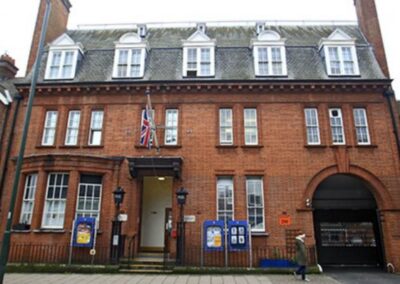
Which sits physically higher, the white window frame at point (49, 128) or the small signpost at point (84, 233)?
the white window frame at point (49, 128)

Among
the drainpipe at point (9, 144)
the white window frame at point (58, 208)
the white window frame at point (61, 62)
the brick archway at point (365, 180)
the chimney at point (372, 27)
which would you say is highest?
the chimney at point (372, 27)

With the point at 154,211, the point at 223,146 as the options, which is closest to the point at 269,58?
the point at 223,146

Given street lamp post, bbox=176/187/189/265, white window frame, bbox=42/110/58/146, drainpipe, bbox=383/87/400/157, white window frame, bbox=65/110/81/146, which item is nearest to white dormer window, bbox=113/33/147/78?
white window frame, bbox=65/110/81/146

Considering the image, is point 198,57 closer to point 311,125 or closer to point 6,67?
point 311,125

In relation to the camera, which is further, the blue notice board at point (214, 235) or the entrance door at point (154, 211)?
the entrance door at point (154, 211)

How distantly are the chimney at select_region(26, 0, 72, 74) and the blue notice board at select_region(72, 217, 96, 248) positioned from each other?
987 centimetres

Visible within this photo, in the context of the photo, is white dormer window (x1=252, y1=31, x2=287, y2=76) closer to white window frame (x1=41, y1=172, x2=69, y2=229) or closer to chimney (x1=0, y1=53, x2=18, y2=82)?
white window frame (x1=41, y1=172, x2=69, y2=229)

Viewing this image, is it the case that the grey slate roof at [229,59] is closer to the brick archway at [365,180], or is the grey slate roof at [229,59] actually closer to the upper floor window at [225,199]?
the brick archway at [365,180]

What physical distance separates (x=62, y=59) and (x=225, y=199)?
1213 cm

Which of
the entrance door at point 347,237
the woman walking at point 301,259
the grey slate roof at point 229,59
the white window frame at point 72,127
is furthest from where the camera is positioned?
the grey slate roof at point 229,59

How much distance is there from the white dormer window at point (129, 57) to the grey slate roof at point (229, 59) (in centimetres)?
46

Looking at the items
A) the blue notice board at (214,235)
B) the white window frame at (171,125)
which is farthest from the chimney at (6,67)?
the blue notice board at (214,235)

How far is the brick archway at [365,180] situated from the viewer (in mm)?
13789

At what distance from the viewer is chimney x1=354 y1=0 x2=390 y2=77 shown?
54.4 ft
